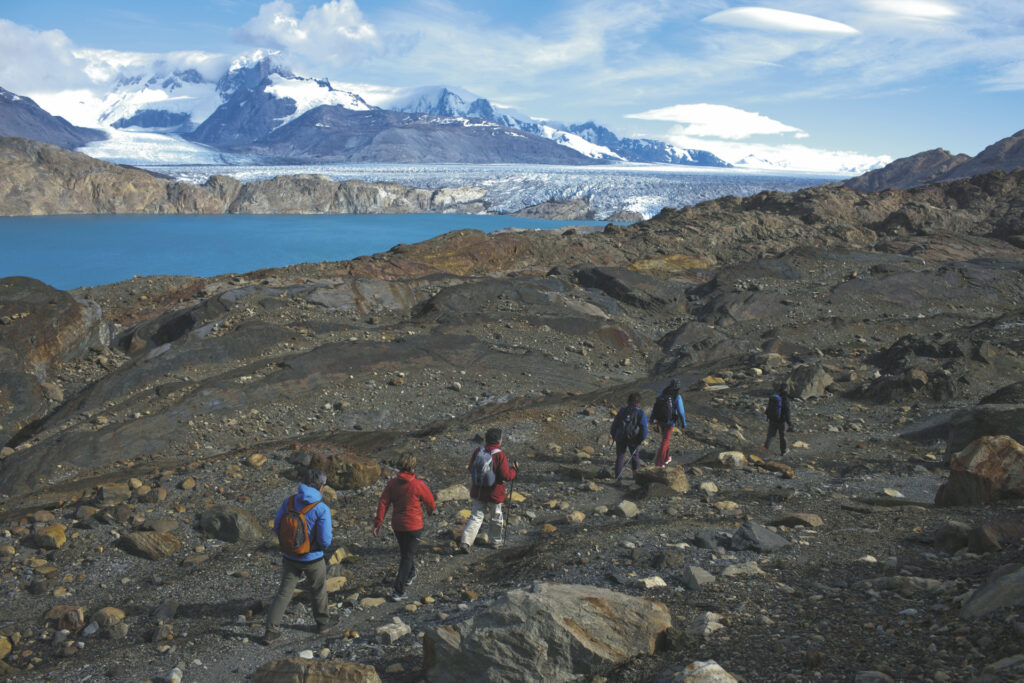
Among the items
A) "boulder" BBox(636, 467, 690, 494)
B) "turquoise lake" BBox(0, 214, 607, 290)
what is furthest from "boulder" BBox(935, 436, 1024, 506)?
"turquoise lake" BBox(0, 214, 607, 290)

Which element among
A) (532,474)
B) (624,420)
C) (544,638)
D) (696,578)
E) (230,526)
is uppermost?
(624,420)

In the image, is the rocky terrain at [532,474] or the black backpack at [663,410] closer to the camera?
the rocky terrain at [532,474]

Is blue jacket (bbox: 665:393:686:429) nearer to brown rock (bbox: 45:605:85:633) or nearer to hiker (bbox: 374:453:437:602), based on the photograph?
hiker (bbox: 374:453:437:602)

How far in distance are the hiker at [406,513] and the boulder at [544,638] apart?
144 cm

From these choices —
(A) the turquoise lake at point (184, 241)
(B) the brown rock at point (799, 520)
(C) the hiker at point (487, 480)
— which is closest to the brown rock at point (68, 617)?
(C) the hiker at point (487, 480)

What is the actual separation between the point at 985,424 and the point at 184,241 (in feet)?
229

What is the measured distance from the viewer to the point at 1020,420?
8.36 metres

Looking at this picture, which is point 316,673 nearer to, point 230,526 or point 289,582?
point 289,582

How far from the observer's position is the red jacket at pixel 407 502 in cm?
546

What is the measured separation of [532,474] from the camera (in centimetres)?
852

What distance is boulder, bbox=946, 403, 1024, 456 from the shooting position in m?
8.38

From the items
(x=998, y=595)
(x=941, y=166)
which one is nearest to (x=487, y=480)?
(x=998, y=595)

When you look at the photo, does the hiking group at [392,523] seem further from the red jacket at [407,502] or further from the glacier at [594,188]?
the glacier at [594,188]

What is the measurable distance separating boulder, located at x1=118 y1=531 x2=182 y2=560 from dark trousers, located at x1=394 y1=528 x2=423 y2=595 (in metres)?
2.46
